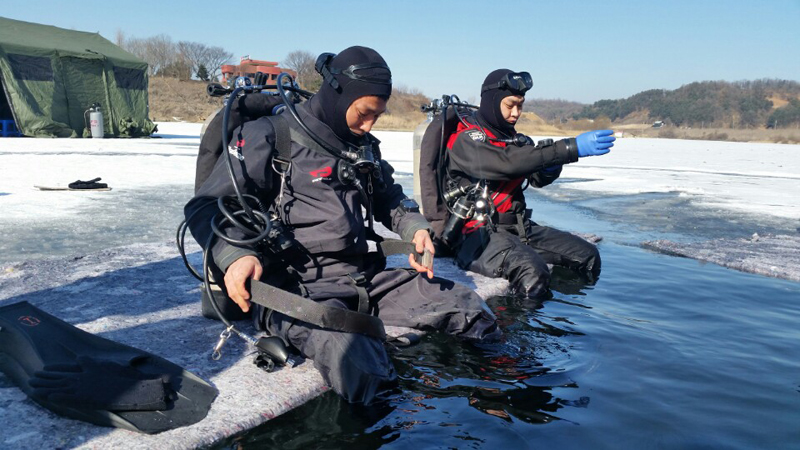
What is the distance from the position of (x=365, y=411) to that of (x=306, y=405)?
222 millimetres

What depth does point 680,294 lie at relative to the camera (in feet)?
13.4

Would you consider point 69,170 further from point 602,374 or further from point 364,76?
point 602,374

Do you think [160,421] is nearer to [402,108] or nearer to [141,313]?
[141,313]

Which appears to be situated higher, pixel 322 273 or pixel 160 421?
pixel 322 273

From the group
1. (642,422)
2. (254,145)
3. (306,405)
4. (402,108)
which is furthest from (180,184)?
(402,108)

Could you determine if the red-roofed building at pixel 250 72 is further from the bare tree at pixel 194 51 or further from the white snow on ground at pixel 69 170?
the bare tree at pixel 194 51

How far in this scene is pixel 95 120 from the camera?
56.1ft

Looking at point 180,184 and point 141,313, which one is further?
point 180,184

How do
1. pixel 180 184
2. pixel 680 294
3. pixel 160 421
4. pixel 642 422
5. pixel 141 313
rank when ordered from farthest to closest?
pixel 180 184
pixel 680 294
pixel 141 313
pixel 642 422
pixel 160 421

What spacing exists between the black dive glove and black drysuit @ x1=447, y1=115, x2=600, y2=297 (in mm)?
2530

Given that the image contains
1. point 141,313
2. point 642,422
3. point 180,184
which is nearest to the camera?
point 642,422

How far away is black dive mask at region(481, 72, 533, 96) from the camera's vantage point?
176 inches

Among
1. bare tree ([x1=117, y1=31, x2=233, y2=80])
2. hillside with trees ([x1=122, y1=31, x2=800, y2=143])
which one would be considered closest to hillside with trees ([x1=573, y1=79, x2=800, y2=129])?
hillside with trees ([x1=122, y1=31, x2=800, y2=143])

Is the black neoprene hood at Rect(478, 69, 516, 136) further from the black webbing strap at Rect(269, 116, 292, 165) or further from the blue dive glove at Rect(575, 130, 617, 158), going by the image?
the black webbing strap at Rect(269, 116, 292, 165)
